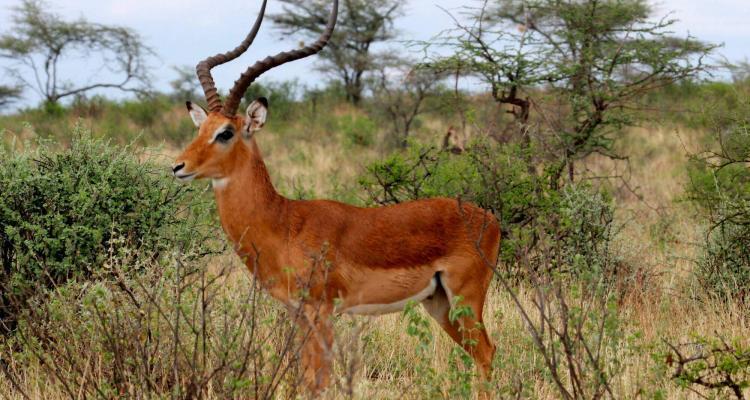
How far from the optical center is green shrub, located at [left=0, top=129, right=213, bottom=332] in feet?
→ 19.1

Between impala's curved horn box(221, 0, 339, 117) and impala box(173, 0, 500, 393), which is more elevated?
impala's curved horn box(221, 0, 339, 117)

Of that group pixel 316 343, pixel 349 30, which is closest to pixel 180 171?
pixel 316 343

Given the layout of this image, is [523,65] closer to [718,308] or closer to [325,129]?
[718,308]

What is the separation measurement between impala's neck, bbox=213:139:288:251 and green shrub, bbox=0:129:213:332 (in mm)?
754

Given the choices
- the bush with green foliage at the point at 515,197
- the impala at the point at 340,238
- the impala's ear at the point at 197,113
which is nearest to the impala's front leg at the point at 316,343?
the impala at the point at 340,238

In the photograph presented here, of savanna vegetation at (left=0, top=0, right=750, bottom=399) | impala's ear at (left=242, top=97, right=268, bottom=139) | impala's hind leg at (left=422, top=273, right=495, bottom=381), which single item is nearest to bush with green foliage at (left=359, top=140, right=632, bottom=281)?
savanna vegetation at (left=0, top=0, right=750, bottom=399)

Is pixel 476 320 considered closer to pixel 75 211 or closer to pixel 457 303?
pixel 457 303

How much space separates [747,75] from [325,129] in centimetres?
1180

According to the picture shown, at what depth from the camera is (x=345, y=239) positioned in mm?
5113

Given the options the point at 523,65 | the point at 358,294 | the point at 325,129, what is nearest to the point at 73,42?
the point at 325,129

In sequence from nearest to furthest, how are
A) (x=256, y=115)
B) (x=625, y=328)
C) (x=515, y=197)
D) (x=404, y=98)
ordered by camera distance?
(x=256, y=115)
(x=625, y=328)
(x=515, y=197)
(x=404, y=98)

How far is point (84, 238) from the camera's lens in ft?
19.7

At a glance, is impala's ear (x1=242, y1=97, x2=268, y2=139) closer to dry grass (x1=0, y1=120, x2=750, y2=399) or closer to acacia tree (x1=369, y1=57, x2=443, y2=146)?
dry grass (x1=0, y1=120, x2=750, y2=399)

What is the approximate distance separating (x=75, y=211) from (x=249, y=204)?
1480 mm
